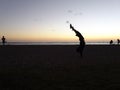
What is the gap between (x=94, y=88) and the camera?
11.5 m

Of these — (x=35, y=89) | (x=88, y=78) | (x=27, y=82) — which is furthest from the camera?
(x=88, y=78)

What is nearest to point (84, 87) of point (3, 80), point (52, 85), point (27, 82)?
point (52, 85)

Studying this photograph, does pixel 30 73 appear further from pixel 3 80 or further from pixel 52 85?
pixel 52 85

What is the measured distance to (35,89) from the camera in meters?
11.3

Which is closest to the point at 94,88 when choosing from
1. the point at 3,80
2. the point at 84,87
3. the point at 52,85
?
the point at 84,87

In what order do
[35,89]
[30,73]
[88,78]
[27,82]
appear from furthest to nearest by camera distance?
[30,73], [88,78], [27,82], [35,89]

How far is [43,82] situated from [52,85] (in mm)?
669

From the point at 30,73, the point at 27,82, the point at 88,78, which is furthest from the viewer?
the point at 30,73

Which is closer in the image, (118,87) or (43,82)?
(118,87)

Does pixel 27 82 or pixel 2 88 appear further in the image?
pixel 27 82

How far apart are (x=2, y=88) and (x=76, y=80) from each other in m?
3.02

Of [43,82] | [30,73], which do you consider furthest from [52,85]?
[30,73]

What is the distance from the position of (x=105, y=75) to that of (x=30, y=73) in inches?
131

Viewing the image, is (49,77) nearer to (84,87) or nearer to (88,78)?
(88,78)
